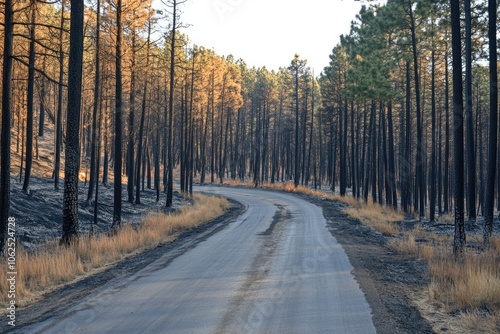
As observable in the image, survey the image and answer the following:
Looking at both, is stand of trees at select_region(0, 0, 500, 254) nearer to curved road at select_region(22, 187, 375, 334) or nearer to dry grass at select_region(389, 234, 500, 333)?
dry grass at select_region(389, 234, 500, 333)

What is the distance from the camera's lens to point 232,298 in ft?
22.8

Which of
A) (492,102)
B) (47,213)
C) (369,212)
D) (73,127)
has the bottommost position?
(369,212)

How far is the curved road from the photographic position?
5.66m

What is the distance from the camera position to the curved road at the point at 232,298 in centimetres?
566

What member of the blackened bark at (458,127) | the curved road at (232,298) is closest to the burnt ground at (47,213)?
the curved road at (232,298)

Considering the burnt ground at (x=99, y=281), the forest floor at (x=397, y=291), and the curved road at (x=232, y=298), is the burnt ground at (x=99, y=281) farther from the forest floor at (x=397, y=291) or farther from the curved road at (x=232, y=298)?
the forest floor at (x=397, y=291)

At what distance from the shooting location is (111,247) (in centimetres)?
1155

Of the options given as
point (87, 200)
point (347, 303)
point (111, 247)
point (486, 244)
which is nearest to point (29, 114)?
point (87, 200)

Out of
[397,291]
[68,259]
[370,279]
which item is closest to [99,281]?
[68,259]

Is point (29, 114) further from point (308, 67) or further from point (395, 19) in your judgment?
point (308, 67)

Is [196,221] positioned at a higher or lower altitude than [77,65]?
lower

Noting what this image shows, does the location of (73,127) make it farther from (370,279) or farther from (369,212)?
(369,212)

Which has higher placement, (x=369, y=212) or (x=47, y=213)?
(x=47, y=213)

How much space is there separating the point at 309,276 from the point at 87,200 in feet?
56.8
